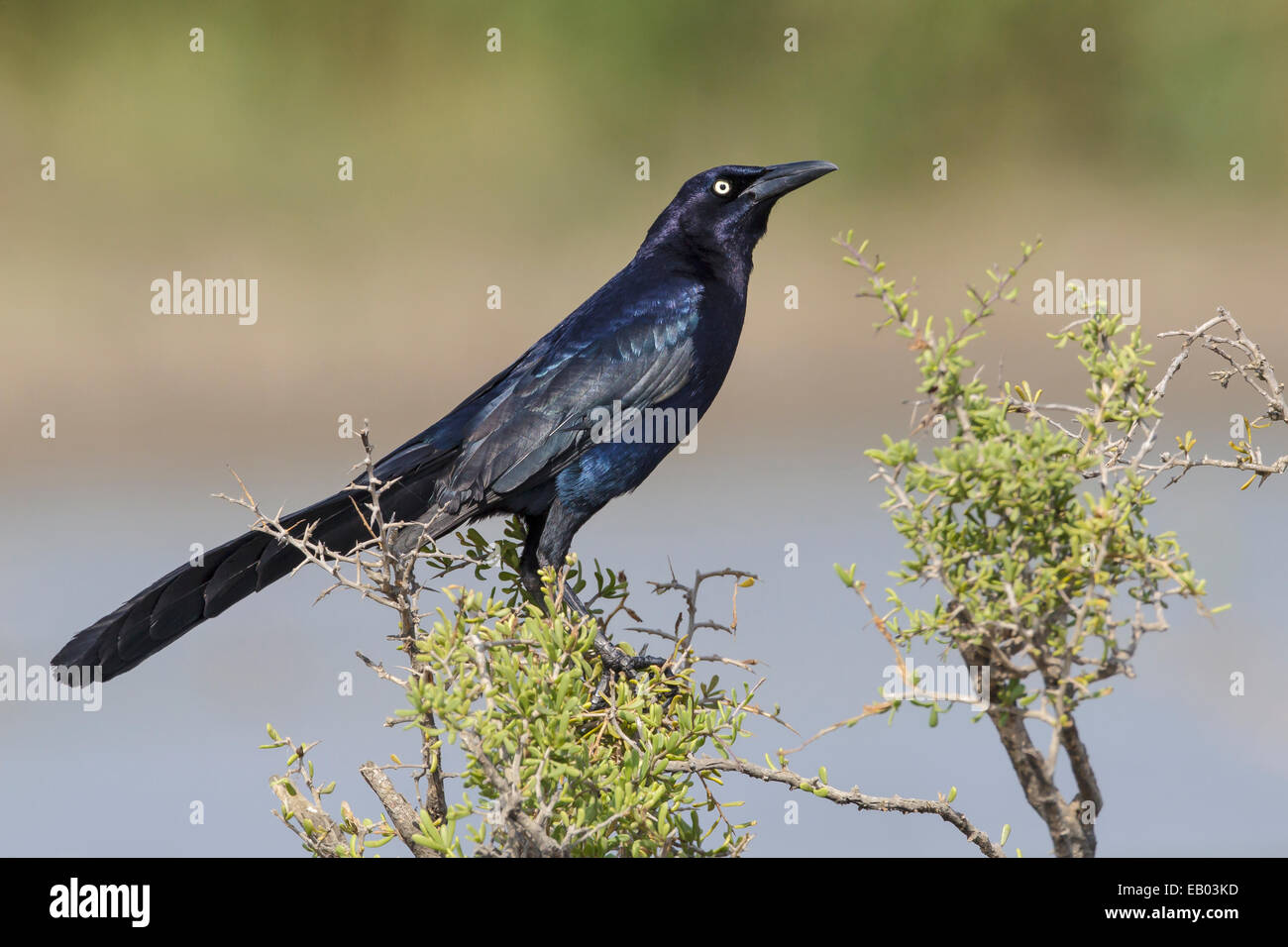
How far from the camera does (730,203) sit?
15.4 ft

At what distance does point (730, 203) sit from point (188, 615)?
2273mm

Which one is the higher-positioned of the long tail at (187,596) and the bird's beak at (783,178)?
the bird's beak at (783,178)

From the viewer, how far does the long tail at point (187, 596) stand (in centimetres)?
357

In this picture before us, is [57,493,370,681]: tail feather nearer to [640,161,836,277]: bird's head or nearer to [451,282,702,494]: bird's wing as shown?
[451,282,702,494]: bird's wing

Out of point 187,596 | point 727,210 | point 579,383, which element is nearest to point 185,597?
point 187,596

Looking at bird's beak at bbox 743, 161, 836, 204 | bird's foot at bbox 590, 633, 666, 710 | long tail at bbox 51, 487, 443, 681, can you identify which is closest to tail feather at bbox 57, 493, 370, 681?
long tail at bbox 51, 487, 443, 681

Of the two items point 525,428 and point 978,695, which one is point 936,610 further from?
point 525,428

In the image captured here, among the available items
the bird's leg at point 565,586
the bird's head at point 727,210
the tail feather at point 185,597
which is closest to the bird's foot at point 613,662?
the bird's leg at point 565,586

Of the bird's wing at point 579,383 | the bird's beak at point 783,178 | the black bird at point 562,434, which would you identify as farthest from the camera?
the bird's beak at point 783,178

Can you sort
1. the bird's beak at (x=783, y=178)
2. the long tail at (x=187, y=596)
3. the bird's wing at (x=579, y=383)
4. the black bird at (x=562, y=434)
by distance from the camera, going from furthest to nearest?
the bird's beak at (x=783, y=178), the bird's wing at (x=579, y=383), the black bird at (x=562, y=434), the long tail at (x=187, y=596)

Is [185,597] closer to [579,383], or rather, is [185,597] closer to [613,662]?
[613,662]

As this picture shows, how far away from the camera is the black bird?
368cm

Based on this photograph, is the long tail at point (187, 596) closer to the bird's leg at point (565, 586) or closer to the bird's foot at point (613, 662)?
the bird's leg at point (565, 586)
